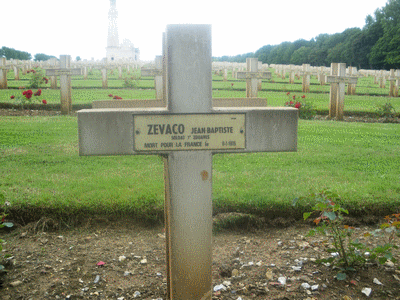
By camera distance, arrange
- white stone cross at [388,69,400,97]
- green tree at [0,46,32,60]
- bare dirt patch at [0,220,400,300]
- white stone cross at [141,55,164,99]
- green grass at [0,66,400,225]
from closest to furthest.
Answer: bare dirt patch at [0,220,400,300], green grass at [0,66,400,225], white stone cross at [141,55,164,99], white stone cross at [388,69,400,97], green tree at [0,46,32,60]

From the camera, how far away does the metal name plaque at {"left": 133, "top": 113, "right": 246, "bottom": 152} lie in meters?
2.43

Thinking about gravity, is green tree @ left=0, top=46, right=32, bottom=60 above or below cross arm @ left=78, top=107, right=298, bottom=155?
above

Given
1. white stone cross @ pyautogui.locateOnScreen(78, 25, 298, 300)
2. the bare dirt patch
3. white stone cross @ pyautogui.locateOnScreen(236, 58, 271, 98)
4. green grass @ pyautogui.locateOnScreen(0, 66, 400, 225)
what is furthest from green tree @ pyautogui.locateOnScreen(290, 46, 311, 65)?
white stone cross @ pyautogui.locateOnScreen(78, 25, 298, 300)

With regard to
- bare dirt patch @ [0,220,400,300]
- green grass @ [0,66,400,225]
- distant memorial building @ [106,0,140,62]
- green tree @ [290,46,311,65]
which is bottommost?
bare dirt patch @ [0,220,400,300]

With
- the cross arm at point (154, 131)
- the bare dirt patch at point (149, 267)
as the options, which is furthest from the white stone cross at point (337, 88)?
the cross arm at point (154, 131)

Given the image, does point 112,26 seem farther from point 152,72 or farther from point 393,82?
point 152,72

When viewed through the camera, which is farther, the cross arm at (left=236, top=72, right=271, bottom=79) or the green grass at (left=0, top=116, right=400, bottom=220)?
the cross arm at (left=236, top=72, right=271, bottom=79)

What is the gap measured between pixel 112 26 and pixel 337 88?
56842mm

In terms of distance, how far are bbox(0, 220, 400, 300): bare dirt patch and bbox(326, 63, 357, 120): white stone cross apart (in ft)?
26.4

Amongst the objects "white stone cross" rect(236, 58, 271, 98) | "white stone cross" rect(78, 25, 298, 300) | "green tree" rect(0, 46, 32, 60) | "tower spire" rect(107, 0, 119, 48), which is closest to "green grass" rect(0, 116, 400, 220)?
"white stone cross" rect(78, 25, 298, 300)

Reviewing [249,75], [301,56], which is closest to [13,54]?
[301,56]

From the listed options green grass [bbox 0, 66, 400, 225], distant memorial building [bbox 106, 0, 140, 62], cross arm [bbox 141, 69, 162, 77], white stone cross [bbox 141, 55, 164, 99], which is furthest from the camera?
distant memorial building [bbox 106, 0, 140, 62]

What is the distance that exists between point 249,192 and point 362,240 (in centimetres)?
120

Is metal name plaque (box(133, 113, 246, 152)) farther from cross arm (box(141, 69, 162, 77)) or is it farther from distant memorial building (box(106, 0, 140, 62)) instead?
distant memorial building (box(106, 0, 140, 62))
